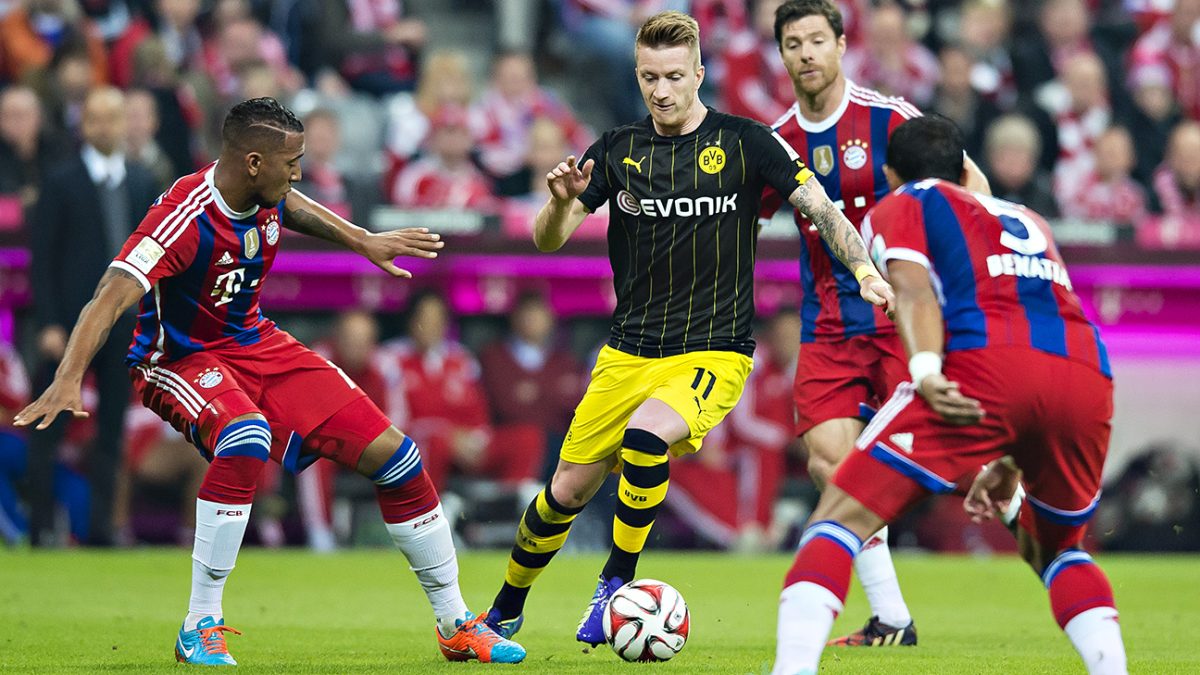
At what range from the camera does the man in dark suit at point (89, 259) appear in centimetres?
1188

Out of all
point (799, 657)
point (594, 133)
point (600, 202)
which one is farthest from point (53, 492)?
point (799, 657)

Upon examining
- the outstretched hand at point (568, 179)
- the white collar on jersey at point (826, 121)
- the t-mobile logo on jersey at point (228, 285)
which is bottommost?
the t-mobile logo on jersey at point (228, 285)

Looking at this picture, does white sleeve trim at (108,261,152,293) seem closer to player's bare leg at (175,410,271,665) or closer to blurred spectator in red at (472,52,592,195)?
Answer: player's bare leg at (175,410,271,665)

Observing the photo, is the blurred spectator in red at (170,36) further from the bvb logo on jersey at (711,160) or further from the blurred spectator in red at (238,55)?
the bvb logo on jersey at (711,160)

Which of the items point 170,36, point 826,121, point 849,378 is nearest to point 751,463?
point 849,378

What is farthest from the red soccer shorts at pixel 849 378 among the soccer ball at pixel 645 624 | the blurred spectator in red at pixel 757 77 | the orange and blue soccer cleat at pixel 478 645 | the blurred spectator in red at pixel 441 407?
the blurred spectator in red at pixel 757 77

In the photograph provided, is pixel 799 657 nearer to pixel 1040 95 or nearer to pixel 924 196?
pixel 924 196

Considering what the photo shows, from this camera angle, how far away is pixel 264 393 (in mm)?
6707

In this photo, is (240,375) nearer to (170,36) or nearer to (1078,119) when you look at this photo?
(170,36)

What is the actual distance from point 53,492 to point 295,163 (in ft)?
21.9

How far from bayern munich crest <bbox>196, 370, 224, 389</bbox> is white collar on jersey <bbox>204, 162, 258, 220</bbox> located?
0.60 m

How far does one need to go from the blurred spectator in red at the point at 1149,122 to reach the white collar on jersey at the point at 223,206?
10.0 meters

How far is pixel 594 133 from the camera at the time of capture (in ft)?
50.9

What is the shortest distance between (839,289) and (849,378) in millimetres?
402
